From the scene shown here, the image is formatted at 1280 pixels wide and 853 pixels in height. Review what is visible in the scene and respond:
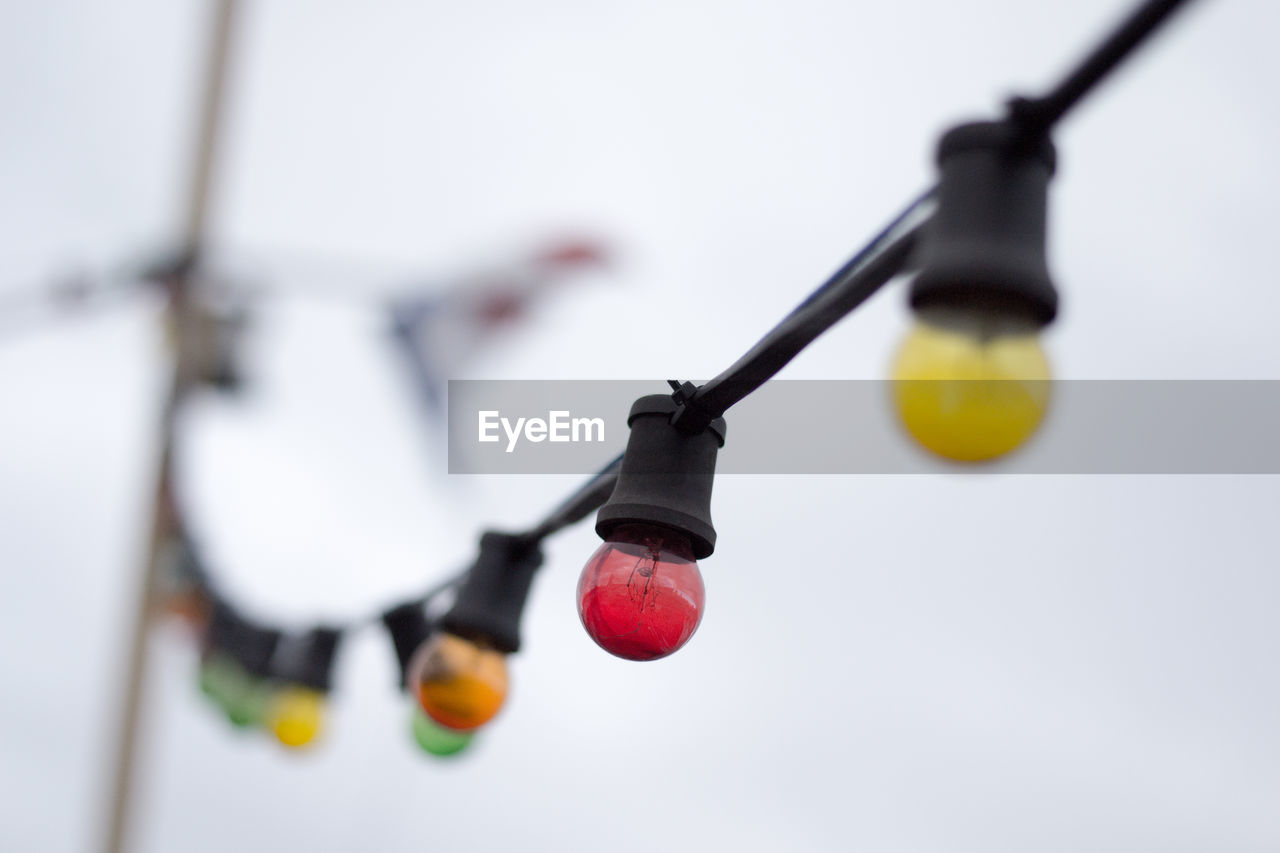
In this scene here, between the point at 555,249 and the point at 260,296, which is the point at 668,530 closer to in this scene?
the point at 555,249

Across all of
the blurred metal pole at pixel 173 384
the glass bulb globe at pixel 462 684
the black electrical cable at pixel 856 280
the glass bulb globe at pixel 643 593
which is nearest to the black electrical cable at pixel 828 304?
the black electrical cable at pixel 856 280

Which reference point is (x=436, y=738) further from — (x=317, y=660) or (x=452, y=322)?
(x=452, y=322)

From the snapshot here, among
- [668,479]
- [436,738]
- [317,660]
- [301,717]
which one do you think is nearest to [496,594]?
[436,738]

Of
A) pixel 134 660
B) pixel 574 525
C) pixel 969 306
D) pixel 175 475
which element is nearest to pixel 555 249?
pixel 175 475

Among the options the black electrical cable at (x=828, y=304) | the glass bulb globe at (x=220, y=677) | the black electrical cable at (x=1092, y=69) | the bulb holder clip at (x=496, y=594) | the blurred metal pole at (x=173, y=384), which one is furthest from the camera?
→ the blurred metal pole at (x=173, y=384)

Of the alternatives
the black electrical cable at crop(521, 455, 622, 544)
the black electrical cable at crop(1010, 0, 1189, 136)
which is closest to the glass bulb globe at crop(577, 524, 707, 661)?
the black electrical cable at crop(521, 455, 622, 544)

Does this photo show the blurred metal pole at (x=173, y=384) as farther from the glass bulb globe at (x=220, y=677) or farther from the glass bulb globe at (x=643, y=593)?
the glass bulb globe at (x=643, y=593)

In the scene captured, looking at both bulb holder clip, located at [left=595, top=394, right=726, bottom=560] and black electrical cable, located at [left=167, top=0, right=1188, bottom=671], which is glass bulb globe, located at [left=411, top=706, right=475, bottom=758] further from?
bulb holder clip, located at [left=595, top=394, right=726, bottom=560]
